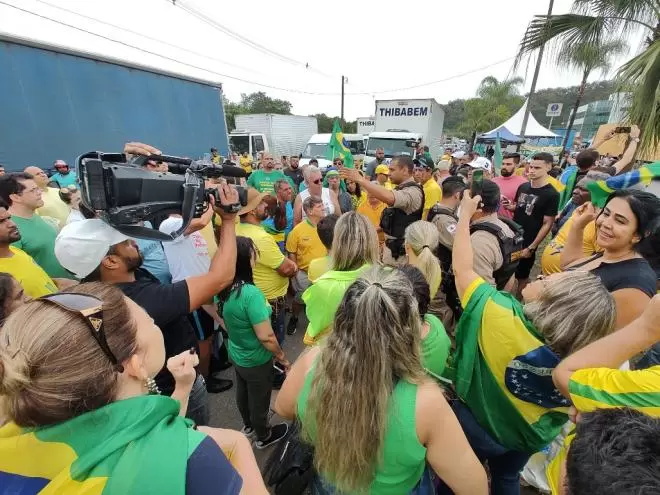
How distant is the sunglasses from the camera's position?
79 centimetres

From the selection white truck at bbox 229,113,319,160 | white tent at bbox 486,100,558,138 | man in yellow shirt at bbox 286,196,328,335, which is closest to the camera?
man in yellow shirt at bbox 286,196,328,335

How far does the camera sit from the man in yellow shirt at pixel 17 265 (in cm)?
214

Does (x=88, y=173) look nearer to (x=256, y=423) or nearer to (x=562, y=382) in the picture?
(x=562, y=382)

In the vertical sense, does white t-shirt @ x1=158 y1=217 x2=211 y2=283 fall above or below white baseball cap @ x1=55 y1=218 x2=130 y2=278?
below

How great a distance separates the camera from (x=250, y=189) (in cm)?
196

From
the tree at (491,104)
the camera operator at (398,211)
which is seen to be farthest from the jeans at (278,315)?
the tree at (491,104)

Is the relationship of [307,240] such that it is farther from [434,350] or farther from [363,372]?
[363,372]

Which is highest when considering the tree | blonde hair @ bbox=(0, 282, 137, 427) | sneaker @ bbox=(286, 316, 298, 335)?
the tree

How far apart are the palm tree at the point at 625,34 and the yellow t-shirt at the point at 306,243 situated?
3.60 m

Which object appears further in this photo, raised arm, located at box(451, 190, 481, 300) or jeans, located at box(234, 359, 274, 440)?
jeans, located at box(234, 359, 274, 440)

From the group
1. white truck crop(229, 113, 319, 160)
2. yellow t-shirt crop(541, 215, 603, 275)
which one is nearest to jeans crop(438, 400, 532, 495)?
yellow t-shirt crop(541, 215, 603, 275)

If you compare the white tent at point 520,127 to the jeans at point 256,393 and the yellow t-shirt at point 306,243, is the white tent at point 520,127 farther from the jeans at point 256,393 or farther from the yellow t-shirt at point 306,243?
the jeans at point 256,393

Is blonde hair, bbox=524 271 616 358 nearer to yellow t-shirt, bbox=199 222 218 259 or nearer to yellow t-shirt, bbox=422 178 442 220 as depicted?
yellow t-shirt, bbox=199 222 218 259

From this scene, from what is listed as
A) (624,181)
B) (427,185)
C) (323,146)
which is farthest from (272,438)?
(323,146)
